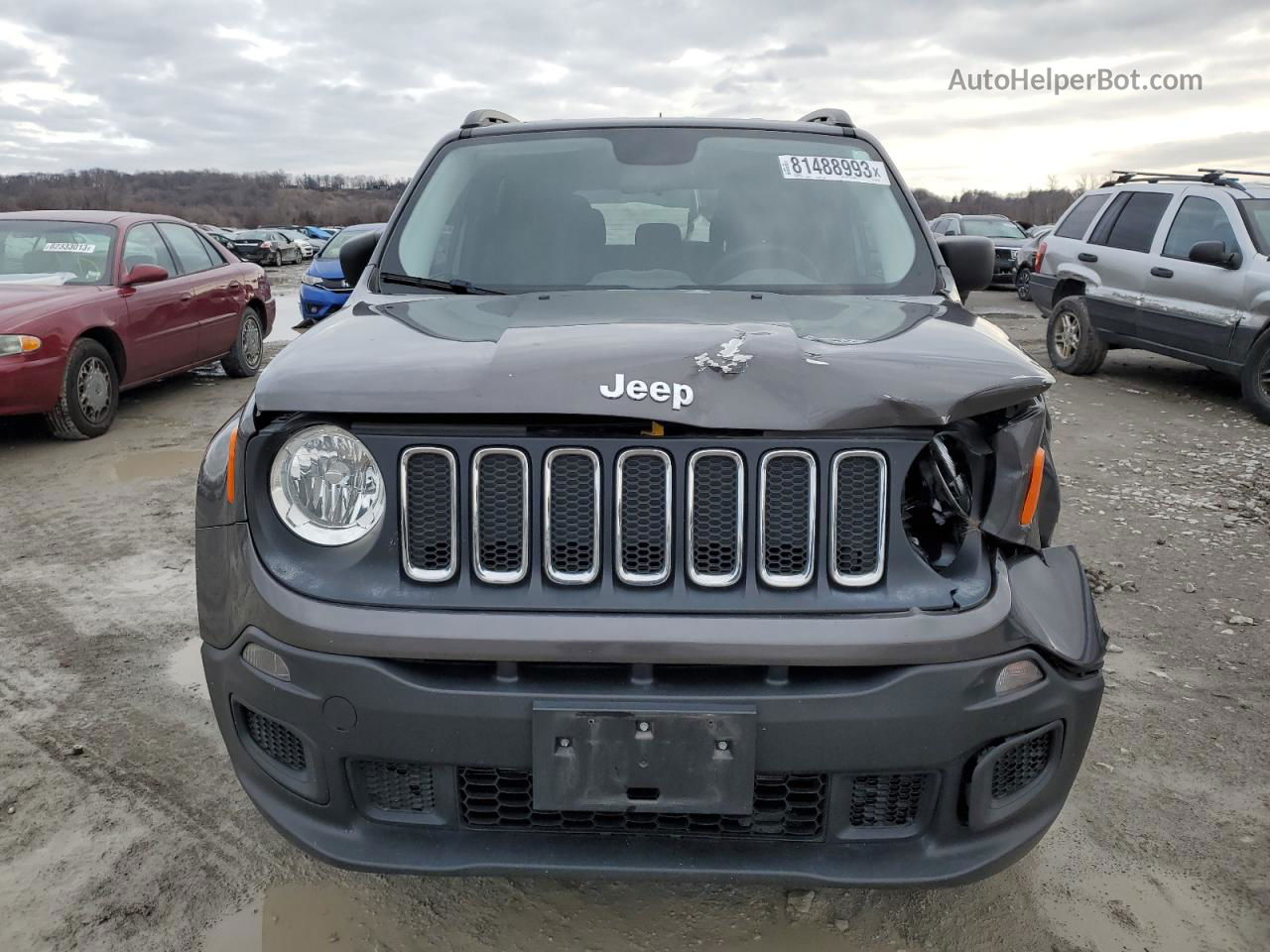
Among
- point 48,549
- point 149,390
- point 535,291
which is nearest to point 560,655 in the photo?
point 535,291

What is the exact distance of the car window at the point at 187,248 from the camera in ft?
27.7

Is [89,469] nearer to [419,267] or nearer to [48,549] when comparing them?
[48,549]

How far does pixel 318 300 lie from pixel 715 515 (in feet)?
36.5

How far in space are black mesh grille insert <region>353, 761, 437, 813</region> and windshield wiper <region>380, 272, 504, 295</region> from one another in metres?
1.42

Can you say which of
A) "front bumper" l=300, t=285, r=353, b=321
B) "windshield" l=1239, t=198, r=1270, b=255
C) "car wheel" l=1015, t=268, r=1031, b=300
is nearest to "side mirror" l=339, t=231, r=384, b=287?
"windshield" l=1239, t=198, r=1270, b=255

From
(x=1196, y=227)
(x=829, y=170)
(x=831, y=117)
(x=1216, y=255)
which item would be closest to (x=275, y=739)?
(x=829, y=170)

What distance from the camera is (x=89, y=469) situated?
6.27 meters

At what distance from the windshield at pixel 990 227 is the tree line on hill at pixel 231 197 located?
3202cm

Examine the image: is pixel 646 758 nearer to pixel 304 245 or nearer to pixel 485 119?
pixel 485 119

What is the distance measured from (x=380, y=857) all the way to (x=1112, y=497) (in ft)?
17.1

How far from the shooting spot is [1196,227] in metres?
8.63

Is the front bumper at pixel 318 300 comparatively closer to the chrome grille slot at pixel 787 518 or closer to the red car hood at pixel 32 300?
the red car hood at pixel 32 300

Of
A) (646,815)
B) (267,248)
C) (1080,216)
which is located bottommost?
(267,248)

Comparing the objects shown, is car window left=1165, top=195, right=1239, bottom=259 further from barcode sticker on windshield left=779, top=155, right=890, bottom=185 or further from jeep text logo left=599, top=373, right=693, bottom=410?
jeep text logo left=599, top=373, right=693, bottom=410
